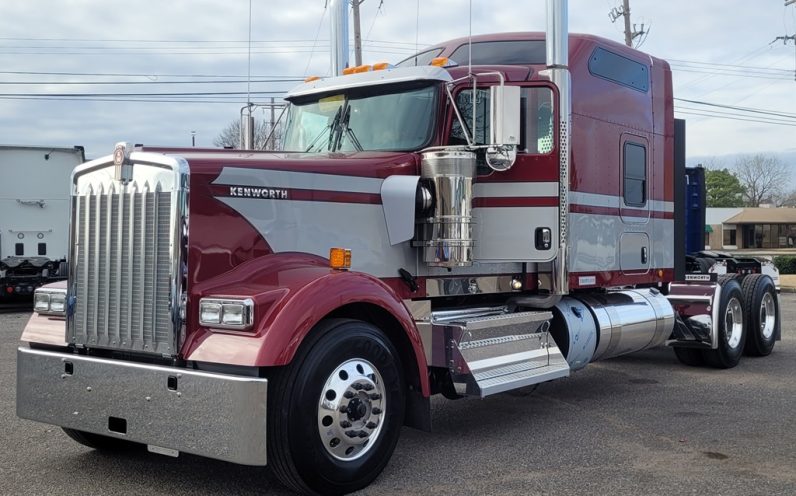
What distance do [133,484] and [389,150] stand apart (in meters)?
2.93

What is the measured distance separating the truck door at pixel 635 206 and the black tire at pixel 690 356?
1.93m

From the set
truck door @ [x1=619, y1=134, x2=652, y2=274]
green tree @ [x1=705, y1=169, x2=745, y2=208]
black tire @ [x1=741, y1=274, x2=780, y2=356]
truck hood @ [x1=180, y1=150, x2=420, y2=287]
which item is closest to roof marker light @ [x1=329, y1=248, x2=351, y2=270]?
truck hood @ [x1=180, y1=150, x2=420, y2=287]

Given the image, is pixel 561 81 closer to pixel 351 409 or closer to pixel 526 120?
pixel 526 120

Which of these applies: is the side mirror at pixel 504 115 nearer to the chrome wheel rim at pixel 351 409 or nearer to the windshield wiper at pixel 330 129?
the windshield wiper at pixel 330 129

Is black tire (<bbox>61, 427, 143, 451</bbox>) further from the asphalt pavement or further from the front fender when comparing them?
A: the front fender

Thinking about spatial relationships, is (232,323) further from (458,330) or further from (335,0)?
(335,0)

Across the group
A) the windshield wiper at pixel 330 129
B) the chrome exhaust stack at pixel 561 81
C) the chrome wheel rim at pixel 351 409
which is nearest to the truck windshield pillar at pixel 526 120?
the chrome exhaust stack at pixel 561 81

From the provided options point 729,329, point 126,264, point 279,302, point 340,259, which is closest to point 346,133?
point 340,259

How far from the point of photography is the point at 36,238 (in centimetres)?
1764

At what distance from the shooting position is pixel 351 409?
4820mm

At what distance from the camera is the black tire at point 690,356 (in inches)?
385

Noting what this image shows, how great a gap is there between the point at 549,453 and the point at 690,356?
4.64 m

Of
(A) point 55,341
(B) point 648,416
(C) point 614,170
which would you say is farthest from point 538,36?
(A) point 55,341

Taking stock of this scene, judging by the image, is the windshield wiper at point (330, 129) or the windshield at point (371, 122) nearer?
the windshield at point (371, 122)
